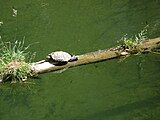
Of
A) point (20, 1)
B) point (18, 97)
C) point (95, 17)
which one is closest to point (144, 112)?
point (18, 97)

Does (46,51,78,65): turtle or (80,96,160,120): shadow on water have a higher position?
(46,51,78,65): turtle

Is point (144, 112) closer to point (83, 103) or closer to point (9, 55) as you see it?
point (83, 103)

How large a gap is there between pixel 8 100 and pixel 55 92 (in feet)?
1.72

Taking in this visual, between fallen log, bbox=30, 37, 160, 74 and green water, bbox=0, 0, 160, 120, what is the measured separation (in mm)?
236

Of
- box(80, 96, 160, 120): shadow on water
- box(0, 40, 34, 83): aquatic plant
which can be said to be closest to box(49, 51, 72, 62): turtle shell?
box(0, 40, 34, 83): aquatic plant

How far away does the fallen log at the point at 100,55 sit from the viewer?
3.75m

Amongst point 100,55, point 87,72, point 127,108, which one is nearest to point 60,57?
point 100,55

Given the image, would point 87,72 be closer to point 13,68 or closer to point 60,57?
point 60,57

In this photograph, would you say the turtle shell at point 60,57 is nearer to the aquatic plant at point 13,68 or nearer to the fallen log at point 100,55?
the fallen log at point 100,55

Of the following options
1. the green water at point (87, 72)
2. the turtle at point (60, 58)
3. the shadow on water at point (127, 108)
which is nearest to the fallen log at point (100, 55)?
the turtle at point (60, 58)

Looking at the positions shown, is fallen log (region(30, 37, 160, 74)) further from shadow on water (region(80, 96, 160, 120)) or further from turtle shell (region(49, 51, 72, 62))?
shadow on water (region(80, 96, 160, 120))

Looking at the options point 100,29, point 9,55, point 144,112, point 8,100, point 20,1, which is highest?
point 20,1

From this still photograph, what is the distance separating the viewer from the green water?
3.51m

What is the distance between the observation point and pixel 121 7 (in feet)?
19.7
